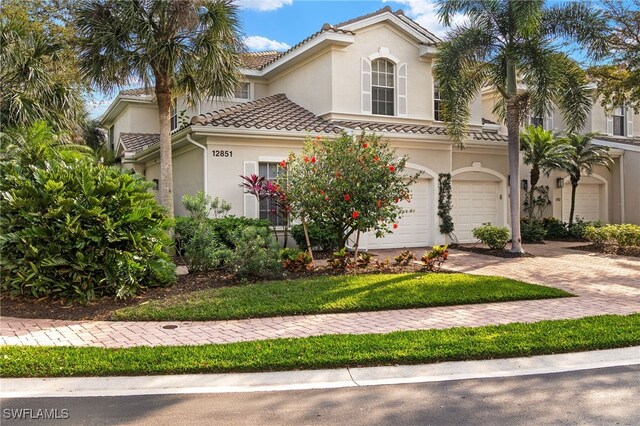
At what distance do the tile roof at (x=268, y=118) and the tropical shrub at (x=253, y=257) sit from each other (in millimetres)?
4518

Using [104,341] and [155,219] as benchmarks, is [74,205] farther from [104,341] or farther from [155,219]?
[104,341]

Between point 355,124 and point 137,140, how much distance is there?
10277mm

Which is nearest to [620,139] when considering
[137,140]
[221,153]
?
[221,153]

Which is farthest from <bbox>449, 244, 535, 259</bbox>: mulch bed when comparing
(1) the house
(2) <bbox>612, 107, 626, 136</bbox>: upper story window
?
(2) <bbox>612, 107, 626, 136</bbox>: upper story window

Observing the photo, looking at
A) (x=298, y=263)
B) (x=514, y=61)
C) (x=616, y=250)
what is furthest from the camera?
(x=616, y=250)

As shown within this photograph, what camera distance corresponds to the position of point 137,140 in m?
21.6

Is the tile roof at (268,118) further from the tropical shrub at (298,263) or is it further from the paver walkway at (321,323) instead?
the paver walkway at (321,323)

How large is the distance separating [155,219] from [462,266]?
7.51 m

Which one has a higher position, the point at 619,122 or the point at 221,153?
the point at 619,122

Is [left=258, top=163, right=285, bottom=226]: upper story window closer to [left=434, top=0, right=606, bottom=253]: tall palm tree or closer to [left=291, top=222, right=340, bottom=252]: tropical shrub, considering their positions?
[left=291, top=222, right=340, bottom=252]: tropical shrub

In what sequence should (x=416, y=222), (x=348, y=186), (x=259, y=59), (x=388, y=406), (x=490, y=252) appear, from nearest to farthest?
(x=388, y=406) → (x=348, y=186) → (x=490, y=252) → (x=416, y=222) → (x=259, y=59)

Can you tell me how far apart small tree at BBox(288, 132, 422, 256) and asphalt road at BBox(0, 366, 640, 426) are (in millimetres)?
5858

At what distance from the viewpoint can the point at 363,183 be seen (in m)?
10.8

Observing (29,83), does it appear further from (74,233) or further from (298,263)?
(298,263)
